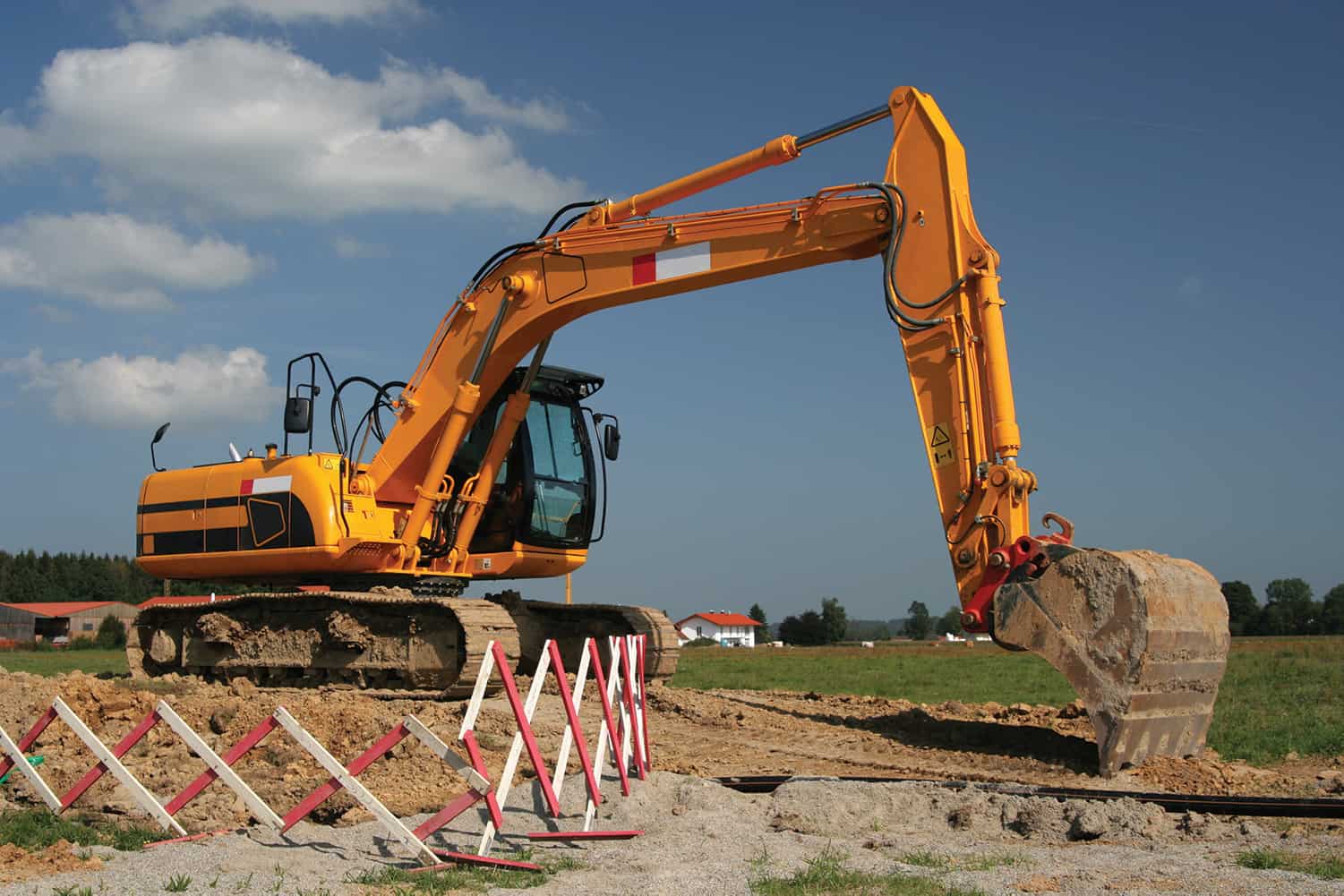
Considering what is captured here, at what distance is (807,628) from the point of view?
239 feet

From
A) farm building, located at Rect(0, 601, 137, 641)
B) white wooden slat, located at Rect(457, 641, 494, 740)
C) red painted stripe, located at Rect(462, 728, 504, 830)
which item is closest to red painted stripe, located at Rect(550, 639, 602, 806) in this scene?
white wooden slat, located at Rect(457, 641, 494, 740)

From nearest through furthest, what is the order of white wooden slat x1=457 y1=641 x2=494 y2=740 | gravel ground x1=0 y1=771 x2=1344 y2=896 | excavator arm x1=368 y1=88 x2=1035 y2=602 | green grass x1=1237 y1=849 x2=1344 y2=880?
green grass x1=1237 y1=849 x2=1344 y2=880 → gravel ground x1=0 y1=771 x2=1344 y2=896 → white wooden slat x1=457 y1=641 x2=494 y2=740 → excavator arm x1=368 y1=88 x2=1035 y2=602

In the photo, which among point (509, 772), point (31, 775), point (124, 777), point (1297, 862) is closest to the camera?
point (1297, 862)

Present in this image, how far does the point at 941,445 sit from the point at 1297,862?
5004 millimetres

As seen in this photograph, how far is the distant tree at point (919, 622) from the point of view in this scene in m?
94.5

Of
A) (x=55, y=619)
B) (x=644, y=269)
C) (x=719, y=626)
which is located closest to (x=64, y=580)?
(x=55, y=619)

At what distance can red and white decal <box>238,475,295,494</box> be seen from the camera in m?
14.7

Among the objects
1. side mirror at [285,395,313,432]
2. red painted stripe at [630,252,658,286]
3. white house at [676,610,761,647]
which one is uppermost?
red painted stripe at [630,252,658,286]

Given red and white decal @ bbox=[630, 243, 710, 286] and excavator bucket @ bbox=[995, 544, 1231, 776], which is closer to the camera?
excavator bucket @ bbox=[995, 544, 1231, 776]

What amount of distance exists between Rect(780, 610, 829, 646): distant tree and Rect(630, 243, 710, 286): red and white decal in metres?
60.4

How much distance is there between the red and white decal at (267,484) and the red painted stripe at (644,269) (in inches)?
192

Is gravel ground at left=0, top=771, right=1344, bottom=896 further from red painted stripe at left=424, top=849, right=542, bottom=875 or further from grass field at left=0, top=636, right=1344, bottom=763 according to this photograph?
grass field at left=0, top=636, right=1344, bottom=763

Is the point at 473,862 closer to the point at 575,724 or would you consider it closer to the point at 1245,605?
the point at 575,724

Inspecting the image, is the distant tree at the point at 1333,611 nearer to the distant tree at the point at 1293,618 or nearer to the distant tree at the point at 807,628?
the distant tree at the point at 1293,618
